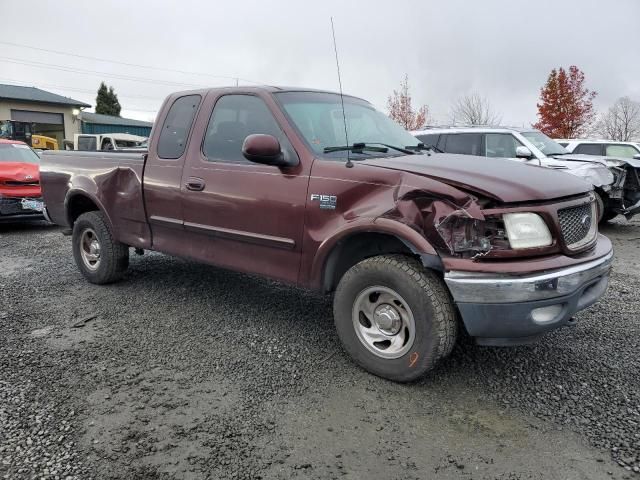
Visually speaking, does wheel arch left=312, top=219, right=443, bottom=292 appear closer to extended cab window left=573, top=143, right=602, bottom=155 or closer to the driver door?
the driver door

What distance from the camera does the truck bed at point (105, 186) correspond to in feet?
15.8

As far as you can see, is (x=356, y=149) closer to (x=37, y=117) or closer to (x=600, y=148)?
(x=600, y=148)

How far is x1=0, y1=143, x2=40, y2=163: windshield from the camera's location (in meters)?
10.1

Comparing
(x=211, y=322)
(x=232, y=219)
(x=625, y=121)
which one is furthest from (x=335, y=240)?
(x=625, y=121)

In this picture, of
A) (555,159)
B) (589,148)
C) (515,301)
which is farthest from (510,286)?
(589,148)

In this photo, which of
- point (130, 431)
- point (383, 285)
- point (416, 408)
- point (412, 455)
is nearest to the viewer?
point (412, 455)

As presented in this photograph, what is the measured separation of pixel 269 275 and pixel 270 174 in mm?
758

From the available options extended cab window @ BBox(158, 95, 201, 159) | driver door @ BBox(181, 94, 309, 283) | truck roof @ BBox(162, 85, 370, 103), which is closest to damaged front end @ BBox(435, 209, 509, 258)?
driver door @ BBox(181, 94, 309, 283)

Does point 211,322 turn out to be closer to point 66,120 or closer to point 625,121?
point 66,120

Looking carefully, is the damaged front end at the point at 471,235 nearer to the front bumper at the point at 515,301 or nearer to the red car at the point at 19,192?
the front bumper at the point at 515,301

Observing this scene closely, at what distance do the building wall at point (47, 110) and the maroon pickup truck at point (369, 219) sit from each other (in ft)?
110

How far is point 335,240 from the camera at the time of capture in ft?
10.9

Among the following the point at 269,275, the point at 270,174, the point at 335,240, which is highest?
the point at 270,174

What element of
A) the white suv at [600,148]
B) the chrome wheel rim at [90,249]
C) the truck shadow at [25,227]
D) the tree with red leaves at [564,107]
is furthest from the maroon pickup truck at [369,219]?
the tree with red leaves at [564,107]
